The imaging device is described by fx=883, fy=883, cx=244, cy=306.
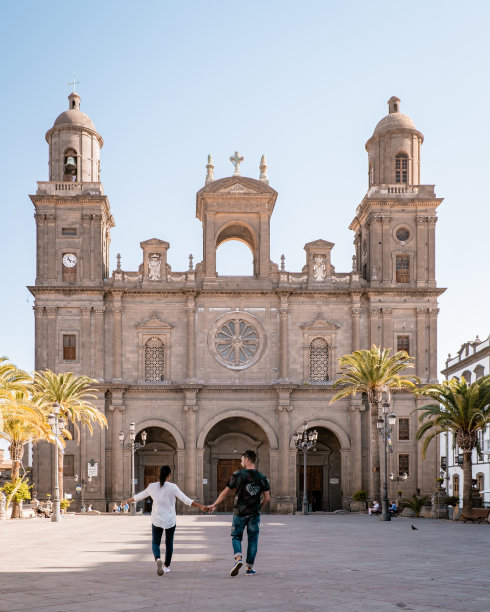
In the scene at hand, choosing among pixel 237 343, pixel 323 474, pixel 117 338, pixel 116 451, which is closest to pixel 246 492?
pixel 116 451

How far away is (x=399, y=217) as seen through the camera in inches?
2437

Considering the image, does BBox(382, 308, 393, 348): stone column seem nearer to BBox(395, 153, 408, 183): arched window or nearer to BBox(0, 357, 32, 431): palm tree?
BBox(395, 153, 408, 183): arched window

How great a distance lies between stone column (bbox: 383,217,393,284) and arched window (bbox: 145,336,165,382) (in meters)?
16.2

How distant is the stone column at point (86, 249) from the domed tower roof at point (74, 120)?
655 centimetres

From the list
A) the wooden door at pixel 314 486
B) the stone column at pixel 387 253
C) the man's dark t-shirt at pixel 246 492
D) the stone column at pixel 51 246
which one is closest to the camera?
the man's dark t-shirt at pixel 246 492

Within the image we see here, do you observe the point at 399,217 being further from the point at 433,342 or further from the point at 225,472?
the point at 225,472

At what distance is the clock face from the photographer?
198 feet

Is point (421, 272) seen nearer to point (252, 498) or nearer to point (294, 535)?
point (294, 535)

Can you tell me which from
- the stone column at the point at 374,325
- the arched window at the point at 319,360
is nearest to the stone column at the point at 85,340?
the arched window at the point at 319,360

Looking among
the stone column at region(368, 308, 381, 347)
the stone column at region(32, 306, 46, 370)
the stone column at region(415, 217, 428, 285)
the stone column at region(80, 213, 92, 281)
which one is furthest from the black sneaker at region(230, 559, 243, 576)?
the stone column at region(415, 217, 428, 285)

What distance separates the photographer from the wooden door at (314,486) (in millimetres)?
62281

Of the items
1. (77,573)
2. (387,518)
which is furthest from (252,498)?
(387,518)

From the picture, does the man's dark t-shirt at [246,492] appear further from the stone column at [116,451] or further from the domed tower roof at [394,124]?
the domed tower roof at [394,124]

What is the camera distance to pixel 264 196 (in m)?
61.5
